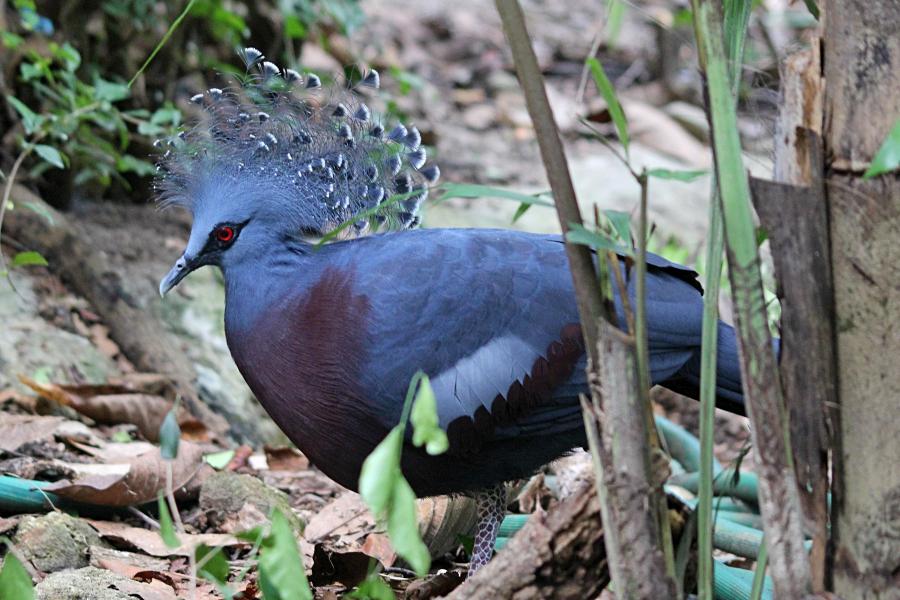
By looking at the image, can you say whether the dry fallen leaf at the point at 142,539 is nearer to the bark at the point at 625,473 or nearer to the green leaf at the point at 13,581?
the green leaf at the point at 13,581

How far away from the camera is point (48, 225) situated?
435 cm

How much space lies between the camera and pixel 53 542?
2574mm

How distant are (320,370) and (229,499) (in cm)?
80

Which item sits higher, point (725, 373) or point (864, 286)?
point (864, 286)

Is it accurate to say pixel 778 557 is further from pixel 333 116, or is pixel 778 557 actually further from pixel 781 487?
pixel 333 116

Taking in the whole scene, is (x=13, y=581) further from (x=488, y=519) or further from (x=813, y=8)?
(x=813, y=8)

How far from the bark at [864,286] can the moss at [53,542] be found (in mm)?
1714

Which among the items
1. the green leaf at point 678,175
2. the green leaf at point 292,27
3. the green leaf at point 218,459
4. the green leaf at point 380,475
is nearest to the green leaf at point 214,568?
the green leaf at point 380,475

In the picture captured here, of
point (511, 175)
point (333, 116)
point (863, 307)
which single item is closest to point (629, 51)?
point (511, 175)

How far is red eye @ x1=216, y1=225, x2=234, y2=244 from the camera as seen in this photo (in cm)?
272

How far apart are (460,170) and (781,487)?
4926mm

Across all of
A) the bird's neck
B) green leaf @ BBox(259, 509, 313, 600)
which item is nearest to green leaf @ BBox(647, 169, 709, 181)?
green leaf @ BBox(259, 509, 313, 600)

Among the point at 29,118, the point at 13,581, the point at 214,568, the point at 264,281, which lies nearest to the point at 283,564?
the point at 214,568

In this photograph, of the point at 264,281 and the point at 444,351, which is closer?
the point at 444,351
